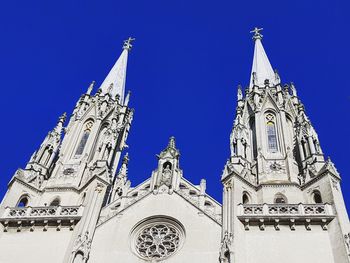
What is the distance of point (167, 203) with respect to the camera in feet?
84.9

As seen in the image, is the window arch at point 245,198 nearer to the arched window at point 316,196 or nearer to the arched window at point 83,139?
the arched window at point 316,196

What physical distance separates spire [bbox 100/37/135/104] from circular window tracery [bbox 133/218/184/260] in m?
16.2

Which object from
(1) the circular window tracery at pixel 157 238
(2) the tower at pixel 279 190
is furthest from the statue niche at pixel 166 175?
(2) the tower at pixel 279 190

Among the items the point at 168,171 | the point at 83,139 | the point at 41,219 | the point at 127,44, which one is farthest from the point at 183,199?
the point at 127,44

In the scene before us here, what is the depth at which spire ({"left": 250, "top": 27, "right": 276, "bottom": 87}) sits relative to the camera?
1467 inches

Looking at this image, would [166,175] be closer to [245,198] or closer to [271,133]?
[245,198]

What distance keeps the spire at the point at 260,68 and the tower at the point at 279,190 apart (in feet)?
8.08

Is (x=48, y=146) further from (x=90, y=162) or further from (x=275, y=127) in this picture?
(x=275, y=127)

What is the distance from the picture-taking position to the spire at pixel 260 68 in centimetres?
3725

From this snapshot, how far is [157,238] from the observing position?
955 inches

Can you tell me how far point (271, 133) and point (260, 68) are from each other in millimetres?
9981

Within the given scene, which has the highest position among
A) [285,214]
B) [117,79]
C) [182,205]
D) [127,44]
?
[127,44]

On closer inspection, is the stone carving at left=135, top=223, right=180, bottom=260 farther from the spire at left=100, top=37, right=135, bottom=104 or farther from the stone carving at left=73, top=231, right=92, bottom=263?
the spire at left=100, top=37, right=135, bottom=104

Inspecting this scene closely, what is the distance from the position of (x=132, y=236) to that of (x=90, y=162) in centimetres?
795
